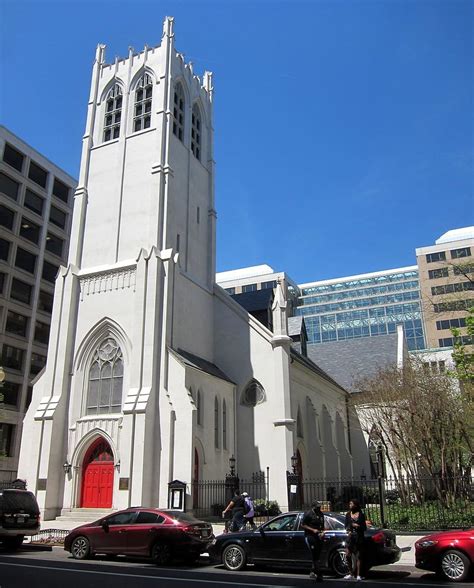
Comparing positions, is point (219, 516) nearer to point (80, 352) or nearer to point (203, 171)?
point (80, 352)

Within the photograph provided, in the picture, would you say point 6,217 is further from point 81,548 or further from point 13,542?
point 81,548

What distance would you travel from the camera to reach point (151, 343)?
25859 millimetres

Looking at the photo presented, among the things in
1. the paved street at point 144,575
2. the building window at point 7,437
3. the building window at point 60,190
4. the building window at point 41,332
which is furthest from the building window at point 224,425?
the building window at point 60,190

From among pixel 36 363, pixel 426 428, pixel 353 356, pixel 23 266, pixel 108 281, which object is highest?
pixel 23 266

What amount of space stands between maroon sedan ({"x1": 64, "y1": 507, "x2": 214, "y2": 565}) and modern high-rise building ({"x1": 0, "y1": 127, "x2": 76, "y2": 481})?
33.0 metres

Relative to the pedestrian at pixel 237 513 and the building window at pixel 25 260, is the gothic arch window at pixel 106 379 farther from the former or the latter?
the building window at pixel 25 260

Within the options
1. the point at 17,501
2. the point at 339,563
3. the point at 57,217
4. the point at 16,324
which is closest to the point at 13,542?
the point at 17,501

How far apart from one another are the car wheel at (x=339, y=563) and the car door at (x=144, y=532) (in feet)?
14.8

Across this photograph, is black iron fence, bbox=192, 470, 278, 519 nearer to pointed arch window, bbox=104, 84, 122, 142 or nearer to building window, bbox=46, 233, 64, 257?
pointed arch window, bbox=104, 84, 122, 142

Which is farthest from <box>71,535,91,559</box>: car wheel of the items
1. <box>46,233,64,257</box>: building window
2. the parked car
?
<box>46,233,64,257</box>: building window

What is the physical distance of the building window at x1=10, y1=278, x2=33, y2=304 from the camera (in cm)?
4894

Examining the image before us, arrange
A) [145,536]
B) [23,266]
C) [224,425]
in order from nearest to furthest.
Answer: [145,536] → [224,425] → [23,266]

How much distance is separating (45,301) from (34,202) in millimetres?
9718

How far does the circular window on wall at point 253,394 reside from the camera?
2961cm
